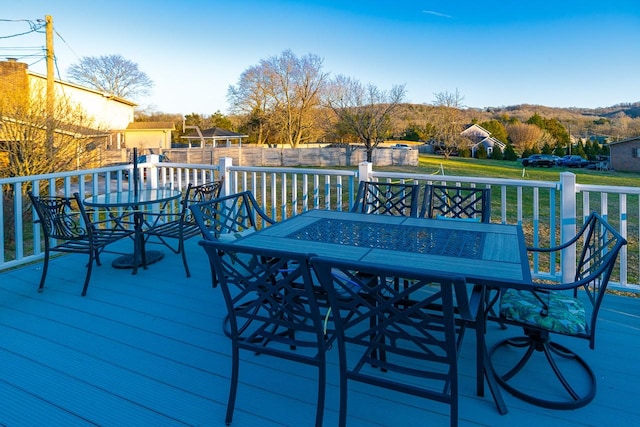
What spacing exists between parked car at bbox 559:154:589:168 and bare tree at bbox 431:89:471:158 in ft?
24.6

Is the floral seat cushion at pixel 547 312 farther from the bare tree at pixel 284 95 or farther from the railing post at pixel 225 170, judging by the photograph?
the bare tree at pixel 284 95

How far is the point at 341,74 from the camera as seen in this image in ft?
83.3

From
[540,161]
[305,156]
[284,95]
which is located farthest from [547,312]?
[540,161]

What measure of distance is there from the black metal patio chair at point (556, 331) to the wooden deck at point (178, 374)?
77 mm

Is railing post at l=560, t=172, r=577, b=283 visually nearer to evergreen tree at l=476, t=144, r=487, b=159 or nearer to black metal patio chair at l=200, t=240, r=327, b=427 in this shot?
black metal patio chair at l=200, t=240, r=327, b=427

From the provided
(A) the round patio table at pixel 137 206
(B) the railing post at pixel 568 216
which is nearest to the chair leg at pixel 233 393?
(A) the round patio table at pixel 137 206

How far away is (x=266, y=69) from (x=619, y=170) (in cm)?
2710

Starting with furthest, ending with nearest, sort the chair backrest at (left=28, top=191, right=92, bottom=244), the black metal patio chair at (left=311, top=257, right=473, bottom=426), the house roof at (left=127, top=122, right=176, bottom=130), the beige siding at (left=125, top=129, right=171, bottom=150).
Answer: the beige siding at (left=125, top=129, right=171, bottom=150) < the house roof at (left=127, top=122, right=176, bottom=130) < the chair backrest at (left=28, top=191, right=92, bottom=244) < the black metal patio chair at (left=311, top=257, right=473, bottom=426)

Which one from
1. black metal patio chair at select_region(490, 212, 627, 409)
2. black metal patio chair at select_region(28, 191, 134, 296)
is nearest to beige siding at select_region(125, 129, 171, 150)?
black metal patio chair at select_region(28, 191, 134, 296)

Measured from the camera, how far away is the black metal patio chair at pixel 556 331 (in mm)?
1683

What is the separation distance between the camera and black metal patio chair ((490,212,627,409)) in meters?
1.68

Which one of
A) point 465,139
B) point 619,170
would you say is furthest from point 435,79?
point 619,170

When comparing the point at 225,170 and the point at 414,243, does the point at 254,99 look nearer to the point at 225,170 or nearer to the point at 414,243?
the point at 225,170

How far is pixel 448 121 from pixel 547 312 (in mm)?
31282
